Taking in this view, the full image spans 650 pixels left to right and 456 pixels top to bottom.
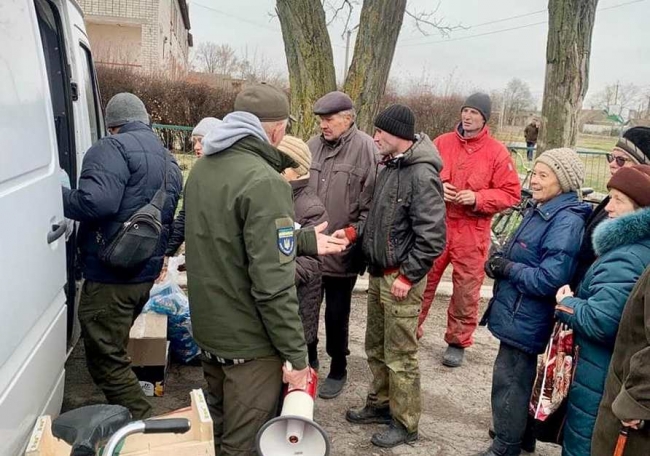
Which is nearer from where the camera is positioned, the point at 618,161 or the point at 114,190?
the point at 114,190

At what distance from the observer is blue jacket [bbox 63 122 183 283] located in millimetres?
2770

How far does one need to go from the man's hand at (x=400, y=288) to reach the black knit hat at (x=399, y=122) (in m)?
0.77

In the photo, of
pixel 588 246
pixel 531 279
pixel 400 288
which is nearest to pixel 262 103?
pixel 400 288

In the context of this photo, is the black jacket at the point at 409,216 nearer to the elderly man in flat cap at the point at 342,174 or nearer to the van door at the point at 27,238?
the elderly man in flat cap at the point at 342,174

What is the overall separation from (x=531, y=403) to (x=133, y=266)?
2.08m

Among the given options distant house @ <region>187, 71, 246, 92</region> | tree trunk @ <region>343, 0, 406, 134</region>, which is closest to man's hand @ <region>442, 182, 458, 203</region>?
tree trunk @ <region>343, 0, 406, 134</region>

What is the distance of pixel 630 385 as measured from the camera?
78.3 inches

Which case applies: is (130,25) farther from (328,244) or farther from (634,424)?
(634,424)

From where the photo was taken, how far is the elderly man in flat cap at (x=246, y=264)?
209cm

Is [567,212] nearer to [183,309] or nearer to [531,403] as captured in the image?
[531,403]

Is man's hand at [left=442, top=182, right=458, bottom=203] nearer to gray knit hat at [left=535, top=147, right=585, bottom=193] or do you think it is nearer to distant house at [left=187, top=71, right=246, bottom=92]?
gray knit hat at [left=535, top=147, right=585, bottom=193]

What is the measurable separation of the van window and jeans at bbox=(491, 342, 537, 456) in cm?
312

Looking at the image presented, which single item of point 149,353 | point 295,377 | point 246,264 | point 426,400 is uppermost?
point 246,264

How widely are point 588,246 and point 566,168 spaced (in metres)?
0.38
